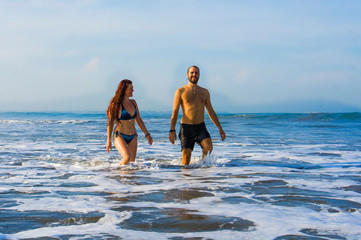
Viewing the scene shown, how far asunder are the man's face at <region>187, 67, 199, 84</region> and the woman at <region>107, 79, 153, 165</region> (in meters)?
1.06

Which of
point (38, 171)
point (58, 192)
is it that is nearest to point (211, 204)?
point (58, 192)

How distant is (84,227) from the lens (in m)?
3.88

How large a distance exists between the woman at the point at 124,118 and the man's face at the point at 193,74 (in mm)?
1060

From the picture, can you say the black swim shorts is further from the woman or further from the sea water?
the woman

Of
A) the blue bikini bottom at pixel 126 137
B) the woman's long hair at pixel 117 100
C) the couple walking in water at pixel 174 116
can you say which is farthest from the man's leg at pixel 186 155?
the woman's long hair at pixel 117 100

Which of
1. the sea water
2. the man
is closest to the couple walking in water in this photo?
the man

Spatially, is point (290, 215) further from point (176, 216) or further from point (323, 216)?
point (176, 216)

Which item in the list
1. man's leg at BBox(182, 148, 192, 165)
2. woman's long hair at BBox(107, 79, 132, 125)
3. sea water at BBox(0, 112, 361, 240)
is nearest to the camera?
sea water at BBox(0, 112, 361, 240)

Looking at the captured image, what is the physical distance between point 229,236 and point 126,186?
261cm

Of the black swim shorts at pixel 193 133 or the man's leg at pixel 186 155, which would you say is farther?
the man's leg at pixel 186 155

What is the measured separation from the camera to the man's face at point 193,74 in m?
7.61

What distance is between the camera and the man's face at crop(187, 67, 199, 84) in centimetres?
761

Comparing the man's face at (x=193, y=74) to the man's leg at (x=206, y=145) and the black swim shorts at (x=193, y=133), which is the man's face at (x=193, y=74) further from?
the man's leg at (x=206, y=145)

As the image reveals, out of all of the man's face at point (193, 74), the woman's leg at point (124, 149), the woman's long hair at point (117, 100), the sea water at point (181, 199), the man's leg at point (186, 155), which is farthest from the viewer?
the man's leg at point (186, 155)
